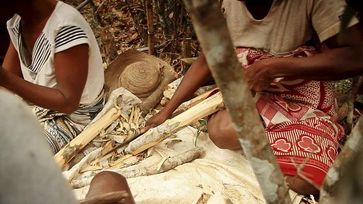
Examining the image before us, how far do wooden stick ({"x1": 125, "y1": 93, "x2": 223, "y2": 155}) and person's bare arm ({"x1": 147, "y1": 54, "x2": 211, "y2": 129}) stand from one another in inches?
2.1

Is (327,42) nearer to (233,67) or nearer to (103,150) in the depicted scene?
(103,150)

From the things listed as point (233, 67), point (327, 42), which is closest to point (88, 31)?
point (327, 42)

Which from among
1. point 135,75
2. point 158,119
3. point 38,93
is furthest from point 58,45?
point 135,75

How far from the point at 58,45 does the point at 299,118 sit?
2.73ft

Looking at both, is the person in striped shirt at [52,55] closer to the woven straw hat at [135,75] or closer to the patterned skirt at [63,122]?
the patterned skirt at [63,122]

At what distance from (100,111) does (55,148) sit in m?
0.22

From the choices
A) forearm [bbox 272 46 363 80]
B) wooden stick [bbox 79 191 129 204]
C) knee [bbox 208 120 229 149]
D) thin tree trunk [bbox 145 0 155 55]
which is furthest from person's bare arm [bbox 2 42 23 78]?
wooden stick [bbox 79 191 129 204]

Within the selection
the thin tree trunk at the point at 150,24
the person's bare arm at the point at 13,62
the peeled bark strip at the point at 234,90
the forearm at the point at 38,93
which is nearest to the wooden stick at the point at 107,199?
the peeled bark strip at the point at 234,90

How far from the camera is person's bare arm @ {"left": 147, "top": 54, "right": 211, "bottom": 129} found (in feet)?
6.88

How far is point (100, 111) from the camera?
6.95 ft

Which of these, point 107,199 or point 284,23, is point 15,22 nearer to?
point 284,23

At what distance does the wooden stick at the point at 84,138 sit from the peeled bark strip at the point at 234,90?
1218 millimetres

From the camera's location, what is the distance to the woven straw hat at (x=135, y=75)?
2.52 m

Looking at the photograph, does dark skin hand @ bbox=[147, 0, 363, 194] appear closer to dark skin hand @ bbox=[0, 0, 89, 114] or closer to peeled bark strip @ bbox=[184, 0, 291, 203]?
dark skin hand @ bbox=[0, 0, 89, 114]
